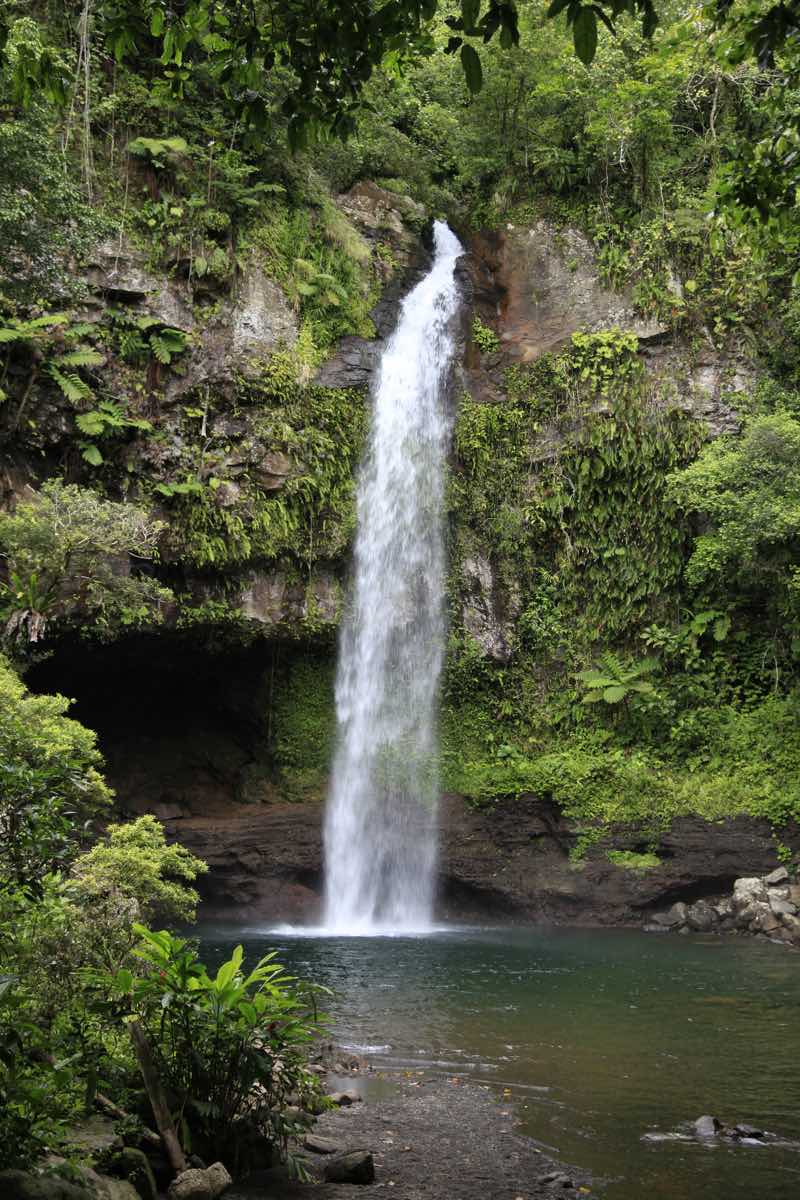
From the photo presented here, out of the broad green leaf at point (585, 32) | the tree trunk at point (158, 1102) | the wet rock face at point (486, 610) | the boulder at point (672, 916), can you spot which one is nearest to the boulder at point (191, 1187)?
the tree trunk at point (158, 1102)

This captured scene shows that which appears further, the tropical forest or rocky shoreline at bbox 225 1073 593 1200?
the tropical forest

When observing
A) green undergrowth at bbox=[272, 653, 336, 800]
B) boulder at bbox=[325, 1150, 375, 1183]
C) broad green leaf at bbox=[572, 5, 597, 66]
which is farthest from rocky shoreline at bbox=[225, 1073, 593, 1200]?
green undergrowth at bbox=[272, 653, 336, 800]

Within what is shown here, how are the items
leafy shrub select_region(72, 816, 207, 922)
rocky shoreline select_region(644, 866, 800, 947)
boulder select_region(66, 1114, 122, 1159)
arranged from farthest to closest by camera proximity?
rocky shoreline select_region(644, 866, 800, 947)
leafy shrub select_region(72, 816, 207, 922)
boulder select_region(66, 1114, 122, 1159)

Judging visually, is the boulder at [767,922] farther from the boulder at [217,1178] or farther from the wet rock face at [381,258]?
the boulder at [217,1178]

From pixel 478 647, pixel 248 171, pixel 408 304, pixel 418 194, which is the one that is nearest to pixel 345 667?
pixel 478 647

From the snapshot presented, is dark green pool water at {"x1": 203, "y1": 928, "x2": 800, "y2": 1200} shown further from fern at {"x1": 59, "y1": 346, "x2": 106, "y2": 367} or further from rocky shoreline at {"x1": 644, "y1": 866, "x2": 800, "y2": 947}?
fern at {"x1": 59, "y1": 346, "x2": 106, "y2": 367}

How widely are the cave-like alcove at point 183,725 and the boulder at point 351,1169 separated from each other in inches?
559

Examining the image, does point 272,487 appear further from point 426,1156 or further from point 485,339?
point 426,1156

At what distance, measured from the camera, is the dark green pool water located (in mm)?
5773

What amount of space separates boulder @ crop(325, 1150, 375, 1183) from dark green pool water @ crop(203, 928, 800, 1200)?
50.1 inches

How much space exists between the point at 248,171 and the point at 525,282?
675 cm

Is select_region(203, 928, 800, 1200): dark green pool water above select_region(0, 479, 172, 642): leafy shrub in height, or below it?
below

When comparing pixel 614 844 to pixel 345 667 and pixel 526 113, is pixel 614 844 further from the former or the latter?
pixel 526 113

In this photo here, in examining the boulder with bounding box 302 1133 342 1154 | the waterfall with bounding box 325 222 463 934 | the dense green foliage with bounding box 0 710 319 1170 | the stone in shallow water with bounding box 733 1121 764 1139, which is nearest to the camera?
the dense green foliage with bounding box 0 710 319 1170
